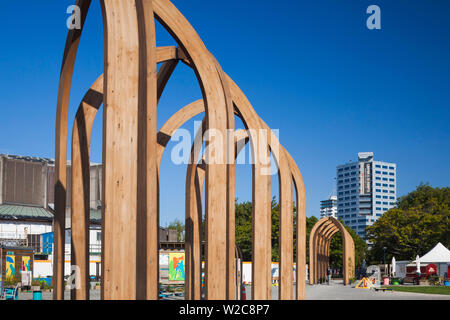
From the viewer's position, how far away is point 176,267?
74.0 ft

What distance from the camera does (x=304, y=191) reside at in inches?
584

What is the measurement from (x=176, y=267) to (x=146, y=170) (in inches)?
697

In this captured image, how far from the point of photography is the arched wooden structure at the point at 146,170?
541 cm

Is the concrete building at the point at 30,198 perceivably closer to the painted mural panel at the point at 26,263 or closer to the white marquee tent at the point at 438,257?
the painted mural panel at the point at 26,263

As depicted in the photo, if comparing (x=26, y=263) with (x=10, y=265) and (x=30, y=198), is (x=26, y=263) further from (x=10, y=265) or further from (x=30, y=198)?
(x=30, y=198)

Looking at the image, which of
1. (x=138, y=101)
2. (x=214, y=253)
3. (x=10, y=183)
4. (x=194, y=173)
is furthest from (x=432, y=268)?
(x=10, y=183)

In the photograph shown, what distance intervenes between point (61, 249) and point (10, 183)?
6210cm

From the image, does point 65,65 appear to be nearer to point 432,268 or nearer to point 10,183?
point 432,268

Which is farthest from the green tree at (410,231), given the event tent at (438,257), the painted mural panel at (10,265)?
the painted mural panel at (10,265)

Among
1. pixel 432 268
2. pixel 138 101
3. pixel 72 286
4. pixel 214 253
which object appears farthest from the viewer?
pixel 432 268

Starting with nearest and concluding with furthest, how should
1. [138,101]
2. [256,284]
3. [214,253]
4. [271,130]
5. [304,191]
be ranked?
[138,101], [214,253], [256,284], [271,130], [304,191]

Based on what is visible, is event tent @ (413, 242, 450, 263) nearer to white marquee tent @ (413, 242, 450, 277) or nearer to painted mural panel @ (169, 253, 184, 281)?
white marquee tent @ (413, 242, 450, 277)

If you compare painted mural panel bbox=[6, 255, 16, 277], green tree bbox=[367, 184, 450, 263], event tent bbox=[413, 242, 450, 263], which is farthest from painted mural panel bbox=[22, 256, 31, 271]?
green tree bbox=[367, 184, 450, 263]
